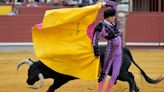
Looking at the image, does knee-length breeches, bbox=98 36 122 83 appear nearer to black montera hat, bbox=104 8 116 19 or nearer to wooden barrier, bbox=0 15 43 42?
black montera hat, bbox=104 8 116 19

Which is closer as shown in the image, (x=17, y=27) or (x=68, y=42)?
(x=68, y=42)

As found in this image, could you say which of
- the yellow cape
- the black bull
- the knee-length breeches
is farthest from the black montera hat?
the black bull

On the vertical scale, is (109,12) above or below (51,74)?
above

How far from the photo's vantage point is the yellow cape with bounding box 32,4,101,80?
20.7ft

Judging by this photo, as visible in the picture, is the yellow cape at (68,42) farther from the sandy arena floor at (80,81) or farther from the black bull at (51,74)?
the sandy arena floor at (80,81)

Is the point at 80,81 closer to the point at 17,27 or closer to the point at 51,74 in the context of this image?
the point at 51,74

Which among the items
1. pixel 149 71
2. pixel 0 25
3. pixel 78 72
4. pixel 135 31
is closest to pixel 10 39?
pixel 0 25

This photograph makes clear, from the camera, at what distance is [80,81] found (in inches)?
350

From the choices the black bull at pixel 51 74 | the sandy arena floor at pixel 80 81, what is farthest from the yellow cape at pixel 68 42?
the sandy arena floor at pixel 80 81

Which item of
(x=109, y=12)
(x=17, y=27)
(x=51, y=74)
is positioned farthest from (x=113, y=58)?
(x=17, y=27)

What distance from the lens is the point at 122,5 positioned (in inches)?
628

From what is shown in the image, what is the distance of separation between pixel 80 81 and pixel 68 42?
103 inches

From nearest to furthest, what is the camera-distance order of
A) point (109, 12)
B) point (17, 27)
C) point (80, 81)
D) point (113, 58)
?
point (109, 12), point (113, 58), point (80, 81), point (17, 27)

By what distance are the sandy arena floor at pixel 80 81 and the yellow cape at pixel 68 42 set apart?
5.19ft
